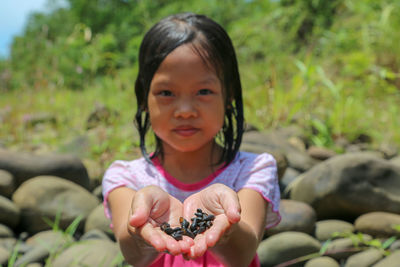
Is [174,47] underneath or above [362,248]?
above

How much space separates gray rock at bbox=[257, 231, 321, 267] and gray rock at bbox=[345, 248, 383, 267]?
22 centimetres

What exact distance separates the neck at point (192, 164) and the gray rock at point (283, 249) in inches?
32.0

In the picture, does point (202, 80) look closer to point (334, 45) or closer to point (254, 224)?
point (254, 224)

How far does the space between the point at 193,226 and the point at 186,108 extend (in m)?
0.51

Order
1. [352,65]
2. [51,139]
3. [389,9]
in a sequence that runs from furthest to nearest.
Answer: [389,9]
[352,65]
[51,139]

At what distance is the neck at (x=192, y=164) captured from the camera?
1843 millimetres

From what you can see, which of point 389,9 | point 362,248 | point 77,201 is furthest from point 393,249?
point 389,9

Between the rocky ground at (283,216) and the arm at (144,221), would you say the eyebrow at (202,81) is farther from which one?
the rocky ground at (283,216)

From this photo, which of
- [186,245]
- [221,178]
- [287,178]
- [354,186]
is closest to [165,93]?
[221,178]

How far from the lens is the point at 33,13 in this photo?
20.5 metres

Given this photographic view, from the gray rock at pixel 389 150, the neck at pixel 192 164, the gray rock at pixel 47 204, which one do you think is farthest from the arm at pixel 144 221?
the gray rock at pixel 389 150

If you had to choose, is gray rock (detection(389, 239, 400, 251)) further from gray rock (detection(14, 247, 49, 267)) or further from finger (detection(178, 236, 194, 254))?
gray rock (detection(14, 247, 49, 267))

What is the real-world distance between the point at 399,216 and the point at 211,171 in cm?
158

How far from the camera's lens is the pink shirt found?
1780mm
